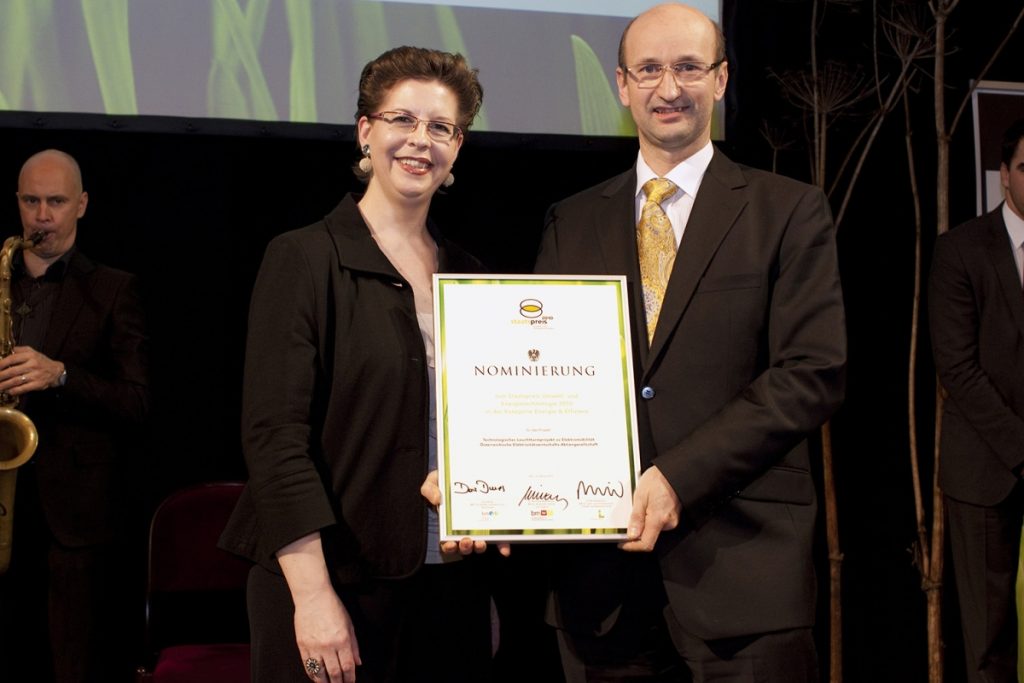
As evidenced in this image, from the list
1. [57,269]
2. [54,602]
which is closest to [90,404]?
[57,269]

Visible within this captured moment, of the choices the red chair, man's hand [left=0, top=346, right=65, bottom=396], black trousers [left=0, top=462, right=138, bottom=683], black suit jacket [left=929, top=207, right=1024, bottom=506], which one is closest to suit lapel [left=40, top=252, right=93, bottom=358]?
man's hand [left=0, top=346, right=65, bottom=396]

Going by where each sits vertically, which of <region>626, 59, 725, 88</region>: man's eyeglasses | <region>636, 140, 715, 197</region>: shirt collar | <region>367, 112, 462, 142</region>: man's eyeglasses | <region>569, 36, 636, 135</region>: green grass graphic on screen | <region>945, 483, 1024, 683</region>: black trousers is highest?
<region>569, 36, 636, 135</region>: green grass graphic on screen

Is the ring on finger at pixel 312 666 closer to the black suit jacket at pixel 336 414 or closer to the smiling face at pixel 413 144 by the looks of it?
the black suit jacket at pixel 336 414

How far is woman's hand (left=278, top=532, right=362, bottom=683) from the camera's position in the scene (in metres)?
1.80

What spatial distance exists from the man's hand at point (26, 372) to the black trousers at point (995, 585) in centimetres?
299

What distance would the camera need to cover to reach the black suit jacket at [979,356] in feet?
11.6

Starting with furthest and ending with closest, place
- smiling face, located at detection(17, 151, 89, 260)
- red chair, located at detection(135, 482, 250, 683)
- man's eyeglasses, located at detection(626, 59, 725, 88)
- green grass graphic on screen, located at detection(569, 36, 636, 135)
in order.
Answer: green grass graphic on screen, located at detection(569, 36, 636, 135), smiling face, located at detection(17, 151, 89, 260), red chair, located at detection(135, 482, 250, 683), man's eyeglasses, located at detection(626, 59, 725, 88)

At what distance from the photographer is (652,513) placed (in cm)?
181

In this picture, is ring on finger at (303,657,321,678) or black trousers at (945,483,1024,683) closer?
ring on finger at (303,657,321,678)

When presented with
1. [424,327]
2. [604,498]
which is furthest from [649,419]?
[424,327]

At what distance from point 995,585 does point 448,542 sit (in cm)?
248

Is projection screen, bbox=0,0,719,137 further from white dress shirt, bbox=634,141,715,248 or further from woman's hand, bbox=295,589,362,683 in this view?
woman's hand, bbox=295,589,362,683
